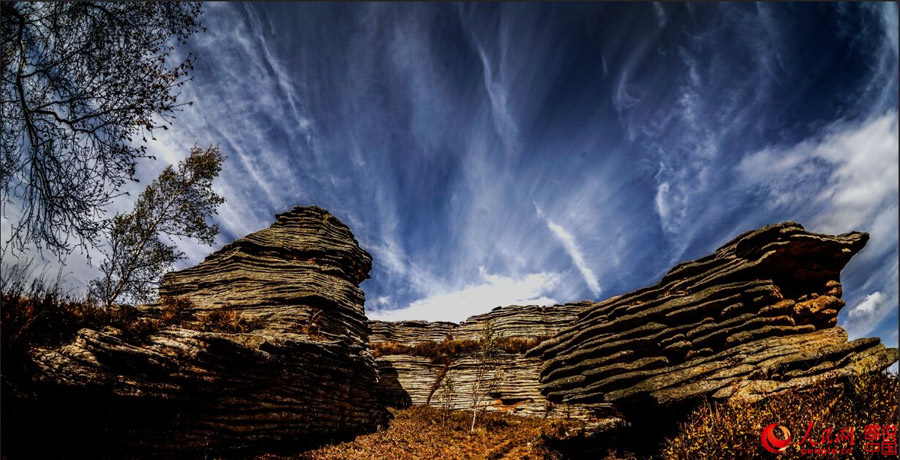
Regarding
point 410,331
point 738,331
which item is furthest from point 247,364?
point 410,331

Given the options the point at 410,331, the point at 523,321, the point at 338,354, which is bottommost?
the point at 338,354

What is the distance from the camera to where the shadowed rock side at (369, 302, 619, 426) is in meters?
31.1

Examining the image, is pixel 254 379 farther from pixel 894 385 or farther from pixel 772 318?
pixel 772 318

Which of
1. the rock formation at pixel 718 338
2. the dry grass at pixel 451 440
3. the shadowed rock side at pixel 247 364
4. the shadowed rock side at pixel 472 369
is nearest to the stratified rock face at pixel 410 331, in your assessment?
the shadowed rock side at pixel 472 369

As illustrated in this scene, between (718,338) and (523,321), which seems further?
(523,321)

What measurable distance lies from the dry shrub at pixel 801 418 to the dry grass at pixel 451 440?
32.8 feet

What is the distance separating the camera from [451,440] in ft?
77.7

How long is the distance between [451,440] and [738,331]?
21.2 meters

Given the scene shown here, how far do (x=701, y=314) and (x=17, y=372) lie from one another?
33.2 metres

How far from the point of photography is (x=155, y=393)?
11.4m

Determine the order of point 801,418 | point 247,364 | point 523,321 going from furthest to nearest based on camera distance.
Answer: point 523,321 < point 247,364 < point 801,418

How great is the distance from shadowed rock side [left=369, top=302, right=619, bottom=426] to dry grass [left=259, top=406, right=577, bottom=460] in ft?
7.07

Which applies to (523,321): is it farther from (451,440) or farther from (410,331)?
(451,440)

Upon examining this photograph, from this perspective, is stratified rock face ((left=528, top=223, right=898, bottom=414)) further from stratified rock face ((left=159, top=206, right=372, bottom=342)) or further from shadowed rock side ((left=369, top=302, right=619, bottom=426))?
stratified rock face ((left=159, top=206, right=372, bottom=342))
